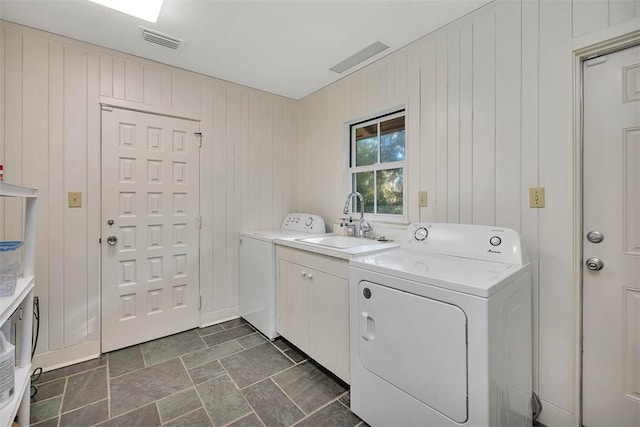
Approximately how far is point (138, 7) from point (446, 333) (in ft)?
8.50

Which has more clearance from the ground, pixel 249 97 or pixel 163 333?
pixel 249 97

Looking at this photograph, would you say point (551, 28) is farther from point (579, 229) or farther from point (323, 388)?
point (323, 388)

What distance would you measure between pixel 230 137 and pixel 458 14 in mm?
2218

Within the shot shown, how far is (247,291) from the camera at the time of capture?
281cm

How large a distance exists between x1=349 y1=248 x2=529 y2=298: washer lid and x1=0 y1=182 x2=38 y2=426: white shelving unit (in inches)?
59.5

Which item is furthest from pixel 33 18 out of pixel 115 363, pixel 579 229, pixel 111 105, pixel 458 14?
pixel 579 229

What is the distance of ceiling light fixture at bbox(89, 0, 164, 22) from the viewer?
176 cm

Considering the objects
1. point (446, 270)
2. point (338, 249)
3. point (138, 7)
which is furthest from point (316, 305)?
point (138, 7)

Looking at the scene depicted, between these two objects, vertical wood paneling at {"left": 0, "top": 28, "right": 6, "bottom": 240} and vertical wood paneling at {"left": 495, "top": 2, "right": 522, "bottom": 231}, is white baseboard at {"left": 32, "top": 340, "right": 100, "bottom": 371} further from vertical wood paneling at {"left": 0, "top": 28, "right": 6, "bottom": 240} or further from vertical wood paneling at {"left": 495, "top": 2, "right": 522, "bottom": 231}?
vertical wood paneling at {"left": 495, "top": 2, "right": 522, "bottom": 231}

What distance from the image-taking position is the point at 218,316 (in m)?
2.87

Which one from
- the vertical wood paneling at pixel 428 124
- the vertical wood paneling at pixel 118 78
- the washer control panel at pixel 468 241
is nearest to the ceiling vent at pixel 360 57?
the vertical wood paneling at pixel 428 124

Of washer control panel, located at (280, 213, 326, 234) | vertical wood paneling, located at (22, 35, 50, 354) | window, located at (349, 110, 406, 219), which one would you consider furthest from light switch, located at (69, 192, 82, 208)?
window, located at (349, 110, 406, 219)

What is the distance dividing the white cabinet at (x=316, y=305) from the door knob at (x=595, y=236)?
4.24ft

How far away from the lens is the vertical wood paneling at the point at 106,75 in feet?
7.44
